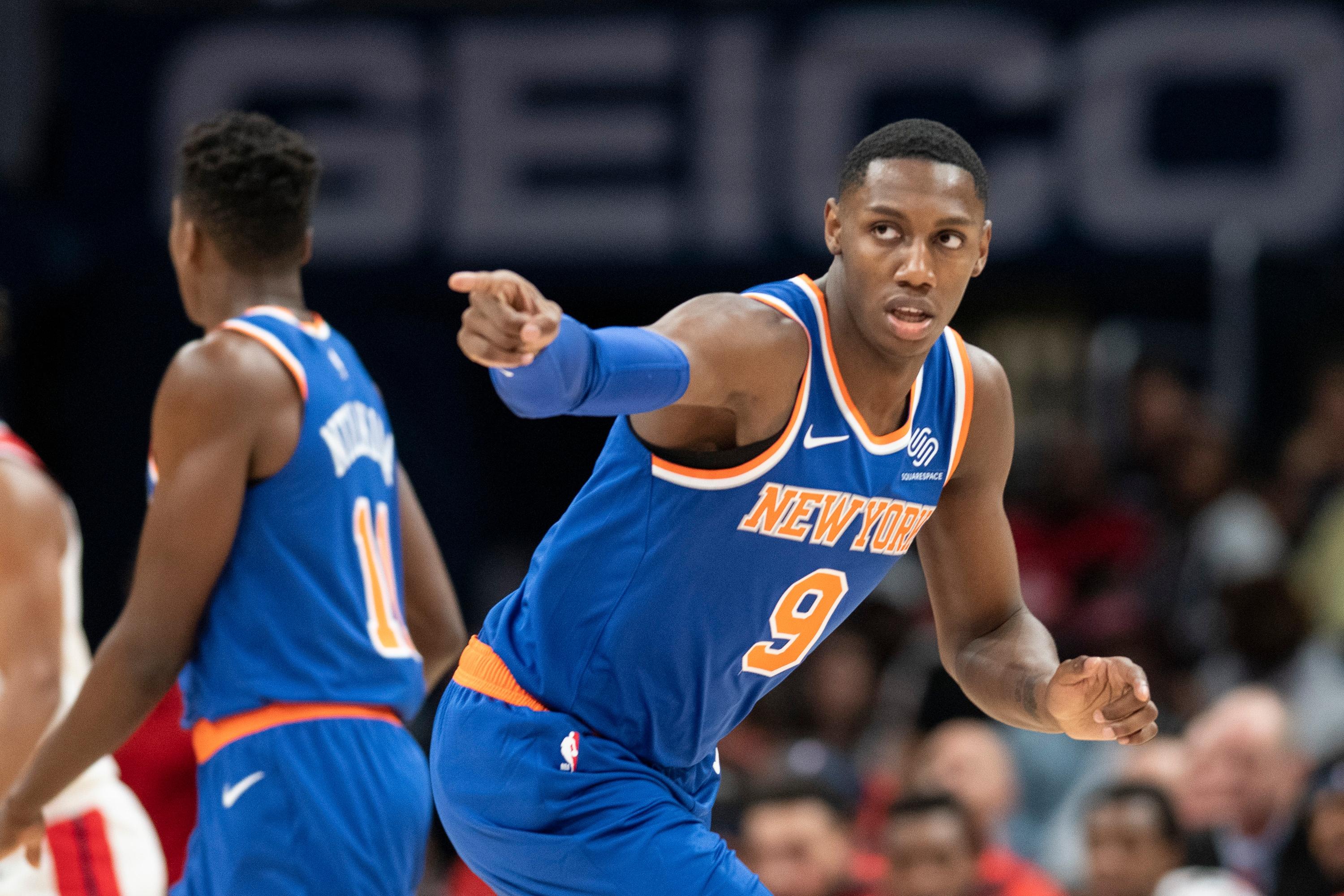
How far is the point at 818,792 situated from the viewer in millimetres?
6203

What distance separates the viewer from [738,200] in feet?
29.9

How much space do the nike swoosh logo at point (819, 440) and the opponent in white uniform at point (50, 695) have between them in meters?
1.74

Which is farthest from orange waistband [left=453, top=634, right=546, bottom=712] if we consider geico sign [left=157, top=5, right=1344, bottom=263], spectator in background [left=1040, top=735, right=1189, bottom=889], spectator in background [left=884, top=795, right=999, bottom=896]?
geico sign [left=157, top=5, right=1344, bottom=263]

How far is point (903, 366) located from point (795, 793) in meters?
3.09

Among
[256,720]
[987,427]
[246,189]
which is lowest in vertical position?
[256,720]

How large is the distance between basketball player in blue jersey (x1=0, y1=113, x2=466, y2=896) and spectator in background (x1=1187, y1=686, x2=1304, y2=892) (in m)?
3.63

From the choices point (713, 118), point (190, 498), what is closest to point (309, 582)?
point (190, 498)

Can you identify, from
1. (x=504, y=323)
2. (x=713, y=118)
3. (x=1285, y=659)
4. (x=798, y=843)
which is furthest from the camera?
(x=713, y=118)

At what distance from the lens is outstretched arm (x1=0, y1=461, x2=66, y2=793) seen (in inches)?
151

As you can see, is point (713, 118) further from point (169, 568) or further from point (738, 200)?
point (169, 568)

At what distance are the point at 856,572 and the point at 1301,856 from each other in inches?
121

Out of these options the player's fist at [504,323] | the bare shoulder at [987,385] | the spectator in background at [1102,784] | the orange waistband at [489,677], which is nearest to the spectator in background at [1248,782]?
the spectator in background at [1102,784]

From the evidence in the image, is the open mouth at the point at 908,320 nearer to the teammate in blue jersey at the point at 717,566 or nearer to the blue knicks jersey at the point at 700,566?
the teammate in blue jersey at the point at 717,566

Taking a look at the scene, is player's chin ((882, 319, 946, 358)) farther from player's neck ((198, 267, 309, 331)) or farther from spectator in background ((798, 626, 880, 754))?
spectator in background ((798, 626, 880, 754))
